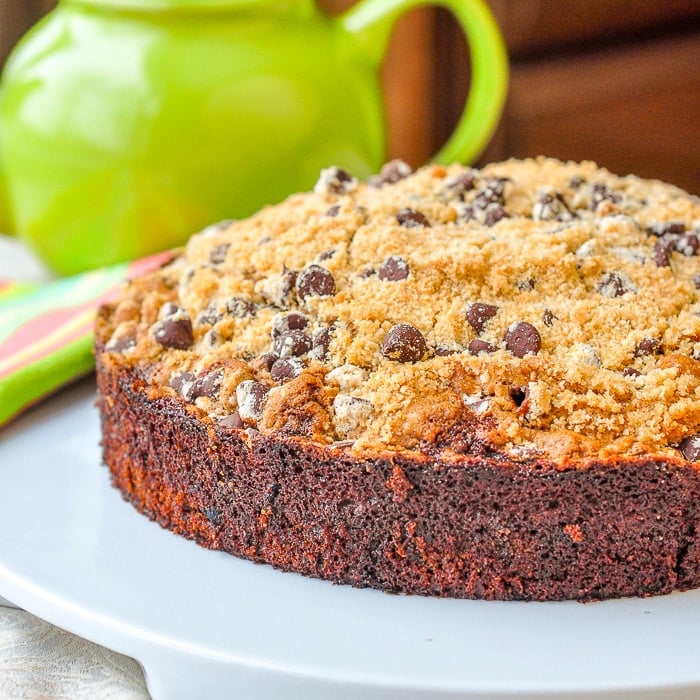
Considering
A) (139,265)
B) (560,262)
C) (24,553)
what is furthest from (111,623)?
(139,265)

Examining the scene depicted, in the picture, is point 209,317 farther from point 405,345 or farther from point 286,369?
point 405,345

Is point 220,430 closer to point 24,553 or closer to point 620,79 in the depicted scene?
point 24,553

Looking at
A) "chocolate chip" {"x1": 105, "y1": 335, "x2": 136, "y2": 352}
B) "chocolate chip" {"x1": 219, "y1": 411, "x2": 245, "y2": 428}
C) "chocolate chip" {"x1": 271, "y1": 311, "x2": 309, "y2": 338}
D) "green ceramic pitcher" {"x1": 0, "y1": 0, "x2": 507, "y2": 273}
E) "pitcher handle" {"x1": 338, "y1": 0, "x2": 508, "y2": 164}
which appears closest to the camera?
"chocolate chip" {"x1": 219, "y1": 411, "x2": 245, "y2": 428}

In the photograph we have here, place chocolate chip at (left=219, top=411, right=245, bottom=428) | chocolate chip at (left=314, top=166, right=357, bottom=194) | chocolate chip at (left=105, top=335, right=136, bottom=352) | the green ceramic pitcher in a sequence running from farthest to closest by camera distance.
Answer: the green ceramic pitcher < chocolate chip at (left=314, top=166, right=357, bottom=194) < chocolate chip at (left=105, top=335, right=136, bottom=352) < chocolate chip at (left=219, top=411, right=245, bottom=428)

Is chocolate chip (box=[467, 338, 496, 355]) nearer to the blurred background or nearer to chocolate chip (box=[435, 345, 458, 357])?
chocolate chip (box=[435, 345, 458, 357])

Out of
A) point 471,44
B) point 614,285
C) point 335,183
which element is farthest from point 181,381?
point 471,44

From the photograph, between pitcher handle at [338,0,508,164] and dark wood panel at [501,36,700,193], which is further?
dark wood panel at [501,36,700,193]

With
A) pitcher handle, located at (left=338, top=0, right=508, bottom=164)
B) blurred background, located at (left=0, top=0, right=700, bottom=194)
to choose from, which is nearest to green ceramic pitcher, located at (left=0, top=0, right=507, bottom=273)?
pitcher handle, located at (left=338, top=0, right=508, bottom=164)
